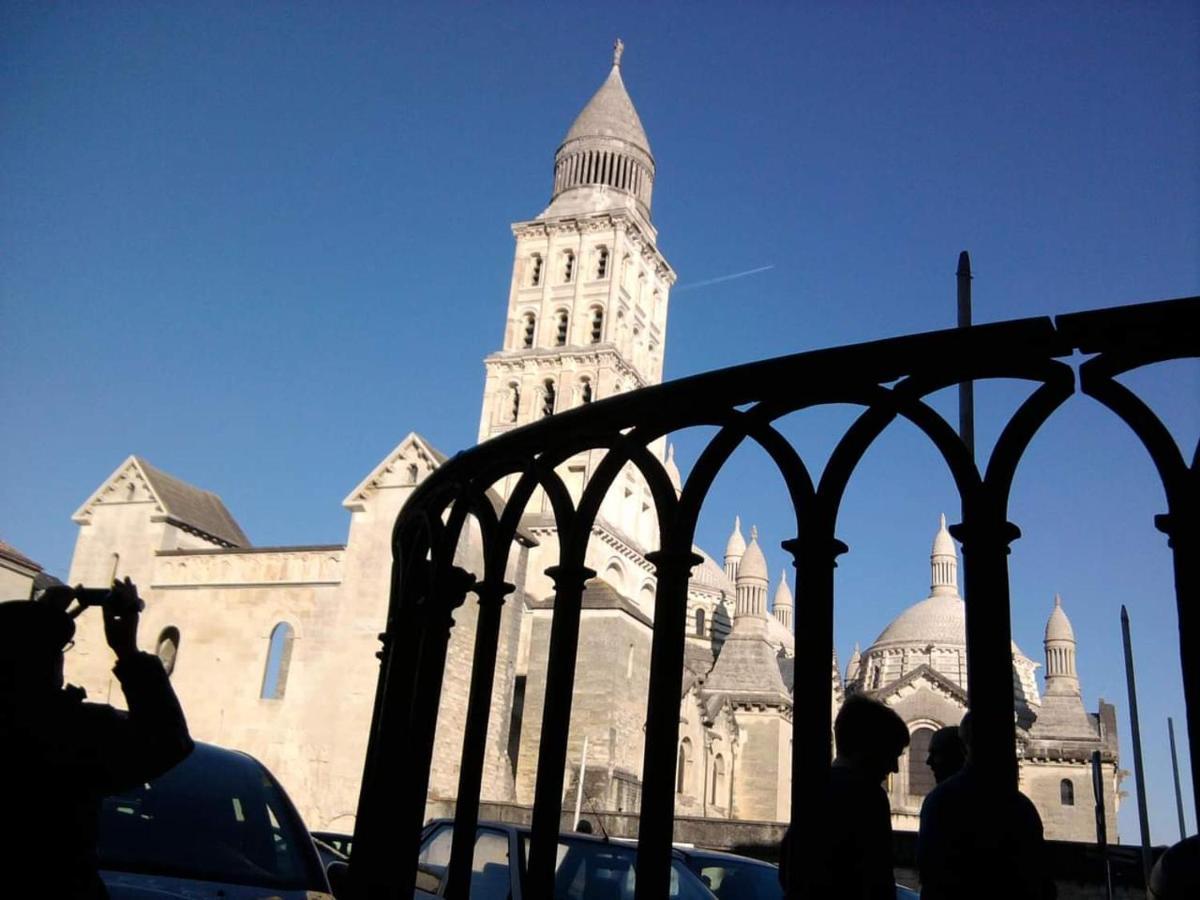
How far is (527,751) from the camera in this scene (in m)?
35.4

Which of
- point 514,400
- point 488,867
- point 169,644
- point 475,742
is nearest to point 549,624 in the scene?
point 169,644

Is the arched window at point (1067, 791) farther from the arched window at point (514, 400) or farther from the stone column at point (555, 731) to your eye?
the stone column at point (555, 731)

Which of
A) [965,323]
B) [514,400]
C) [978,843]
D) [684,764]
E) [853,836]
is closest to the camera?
[978,843]

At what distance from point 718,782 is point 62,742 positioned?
154 ft

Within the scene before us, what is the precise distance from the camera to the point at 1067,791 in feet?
180

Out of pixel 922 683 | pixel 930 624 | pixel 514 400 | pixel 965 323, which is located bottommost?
pixel 965 323

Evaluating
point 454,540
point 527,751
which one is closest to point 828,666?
point 454,540

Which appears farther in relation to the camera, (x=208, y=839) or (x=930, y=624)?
(x=930, y=624)

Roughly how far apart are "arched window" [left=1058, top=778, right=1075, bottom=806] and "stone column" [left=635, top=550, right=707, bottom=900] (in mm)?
58924

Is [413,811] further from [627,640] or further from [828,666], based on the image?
[627,640]

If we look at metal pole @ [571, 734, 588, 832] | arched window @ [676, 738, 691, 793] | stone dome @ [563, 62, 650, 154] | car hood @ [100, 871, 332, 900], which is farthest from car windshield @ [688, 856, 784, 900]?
stone dome @ [563, 62, 650, 154]

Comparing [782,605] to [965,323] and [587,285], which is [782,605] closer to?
[587,285]

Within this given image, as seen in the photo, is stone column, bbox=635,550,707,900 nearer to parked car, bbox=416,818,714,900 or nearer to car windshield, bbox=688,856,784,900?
parked car, bbox=416,818,714,900

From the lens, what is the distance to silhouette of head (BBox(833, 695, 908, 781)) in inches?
123
